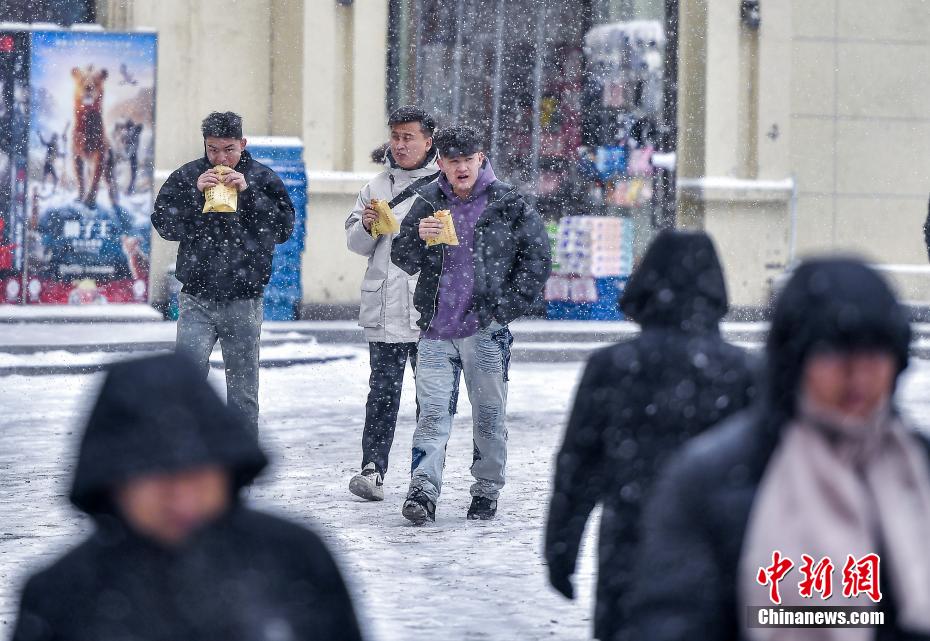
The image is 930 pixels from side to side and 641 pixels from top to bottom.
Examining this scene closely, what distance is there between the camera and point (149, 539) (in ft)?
7.79

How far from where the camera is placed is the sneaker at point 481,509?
25.6 ft

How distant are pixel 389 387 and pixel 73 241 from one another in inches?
364

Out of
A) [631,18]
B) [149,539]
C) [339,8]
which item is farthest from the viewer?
[631,18]

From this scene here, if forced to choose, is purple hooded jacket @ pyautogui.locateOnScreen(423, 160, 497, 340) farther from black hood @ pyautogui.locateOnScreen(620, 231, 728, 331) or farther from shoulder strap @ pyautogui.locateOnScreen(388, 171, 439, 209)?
black hood @ pyautogui.locateOnScreen(620, 231, 728, 331)

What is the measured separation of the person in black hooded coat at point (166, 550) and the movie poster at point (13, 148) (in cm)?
1498

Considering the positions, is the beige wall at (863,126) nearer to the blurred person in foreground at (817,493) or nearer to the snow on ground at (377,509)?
the snow on ground at (377,509)

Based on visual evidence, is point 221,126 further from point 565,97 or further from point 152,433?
point 565,97

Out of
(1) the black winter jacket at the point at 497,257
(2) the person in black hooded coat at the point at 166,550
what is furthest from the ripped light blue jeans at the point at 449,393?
(2) the person in black hooded coat at the point at 166,550

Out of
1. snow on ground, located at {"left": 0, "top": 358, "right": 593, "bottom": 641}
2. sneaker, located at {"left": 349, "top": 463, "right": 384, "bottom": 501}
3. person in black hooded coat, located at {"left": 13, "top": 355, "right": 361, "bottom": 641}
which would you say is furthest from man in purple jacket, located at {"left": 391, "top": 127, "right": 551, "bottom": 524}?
person in black hooded coat, located at {"left": 13, "top": 355, "right": 361, "bottom": 641}

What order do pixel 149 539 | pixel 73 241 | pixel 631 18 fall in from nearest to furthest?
pixel 149 539 < pixel 73 241 < pixel 631 18

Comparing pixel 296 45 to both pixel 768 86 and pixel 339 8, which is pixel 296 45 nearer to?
pixel 339 8

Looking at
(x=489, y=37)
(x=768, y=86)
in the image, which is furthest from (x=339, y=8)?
(x=768, y=86)

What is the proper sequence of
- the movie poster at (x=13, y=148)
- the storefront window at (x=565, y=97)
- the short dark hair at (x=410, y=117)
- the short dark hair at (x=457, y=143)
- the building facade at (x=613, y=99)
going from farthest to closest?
the storefront window at (x=565, y=97) → the building facade at (x=613, y=99) → the movie poster at (x=13, y=148) → the short dark hair at (x=410, y=117) → the short dark hair at (x=457, y=143)

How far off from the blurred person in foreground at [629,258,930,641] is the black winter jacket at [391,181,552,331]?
494 centimetres
